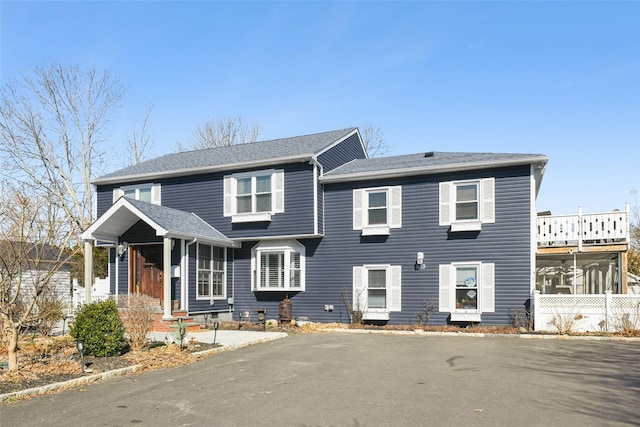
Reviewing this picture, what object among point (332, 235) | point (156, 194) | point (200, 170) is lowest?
point (332, 235)

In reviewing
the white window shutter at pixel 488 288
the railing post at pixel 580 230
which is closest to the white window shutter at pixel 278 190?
the white window shutter at pixel 488 288

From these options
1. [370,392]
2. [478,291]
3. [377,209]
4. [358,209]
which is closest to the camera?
[370,392]

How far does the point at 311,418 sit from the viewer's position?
6816 millimetres

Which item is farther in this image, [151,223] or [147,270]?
[147,270]

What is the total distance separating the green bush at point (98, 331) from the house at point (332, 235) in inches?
195

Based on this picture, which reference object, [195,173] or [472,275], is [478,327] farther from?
[195,173]

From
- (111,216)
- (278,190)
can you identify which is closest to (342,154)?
(278,190)

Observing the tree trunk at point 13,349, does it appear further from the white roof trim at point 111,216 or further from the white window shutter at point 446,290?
the white window shutter at point 446,290

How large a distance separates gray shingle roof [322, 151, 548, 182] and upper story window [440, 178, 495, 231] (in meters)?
0.60

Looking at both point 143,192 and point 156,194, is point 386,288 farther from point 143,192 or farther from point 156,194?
point 143,192

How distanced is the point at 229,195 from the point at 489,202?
9640 millimetres

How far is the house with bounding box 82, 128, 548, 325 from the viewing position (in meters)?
17.0

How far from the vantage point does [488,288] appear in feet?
55.7

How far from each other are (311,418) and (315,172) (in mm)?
12896
